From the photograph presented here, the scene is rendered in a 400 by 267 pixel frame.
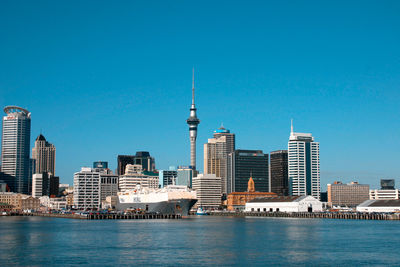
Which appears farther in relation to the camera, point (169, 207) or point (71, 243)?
point (169, 207)

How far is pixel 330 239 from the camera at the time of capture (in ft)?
308

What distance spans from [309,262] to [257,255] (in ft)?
25.0

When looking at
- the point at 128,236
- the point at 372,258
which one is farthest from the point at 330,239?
the point at 128,236

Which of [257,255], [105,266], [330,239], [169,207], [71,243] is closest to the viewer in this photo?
[105,266]

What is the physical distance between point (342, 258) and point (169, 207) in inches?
5063

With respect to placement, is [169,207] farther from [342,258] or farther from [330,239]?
[342,258]

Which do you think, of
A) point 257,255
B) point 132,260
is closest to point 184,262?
point 132,260

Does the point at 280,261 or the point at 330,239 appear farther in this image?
the point at 330,239

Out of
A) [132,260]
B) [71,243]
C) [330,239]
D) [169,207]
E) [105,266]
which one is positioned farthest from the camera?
[169,207]

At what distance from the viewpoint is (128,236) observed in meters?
99.6

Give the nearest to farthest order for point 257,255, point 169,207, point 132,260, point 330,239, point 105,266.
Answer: point 105,266 → point 132,260 → point 257,255 → point 330,239 → point 169,207

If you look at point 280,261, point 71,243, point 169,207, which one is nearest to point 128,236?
point 71,243

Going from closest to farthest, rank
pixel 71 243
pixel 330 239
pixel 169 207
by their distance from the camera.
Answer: pixel 71 243
pixel 330 239
pixel 169 207

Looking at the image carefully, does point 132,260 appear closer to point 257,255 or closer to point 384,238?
point 257,255
